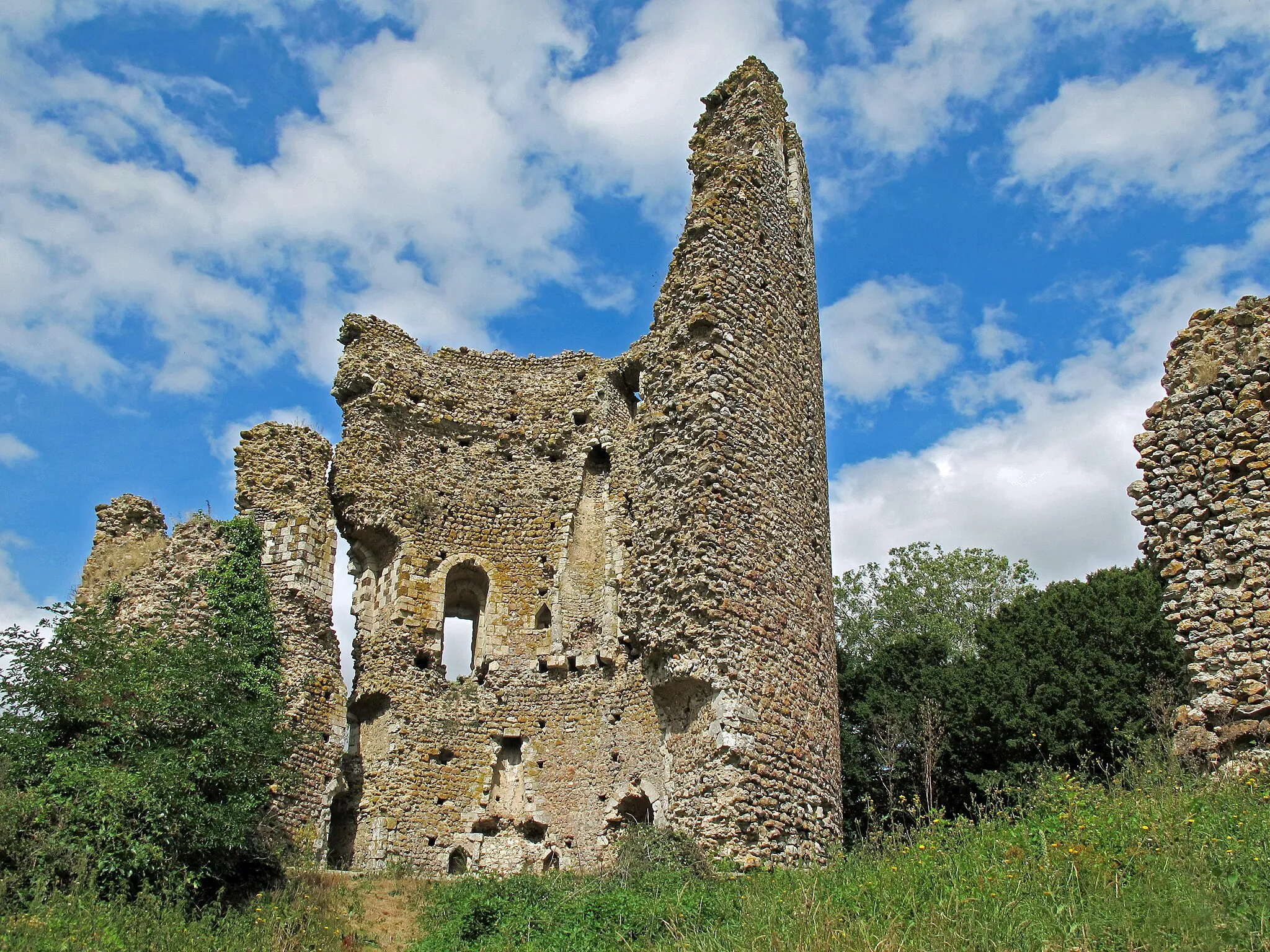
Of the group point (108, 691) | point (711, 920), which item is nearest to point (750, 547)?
point (711, 920)

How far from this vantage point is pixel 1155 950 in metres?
5.73

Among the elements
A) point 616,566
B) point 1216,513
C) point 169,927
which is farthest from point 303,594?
point 1216,513

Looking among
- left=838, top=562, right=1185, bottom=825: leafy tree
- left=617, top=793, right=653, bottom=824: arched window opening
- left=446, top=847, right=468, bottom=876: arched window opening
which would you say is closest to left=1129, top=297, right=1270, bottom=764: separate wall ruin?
left=617, top=793, right=653, bottom=824: arched window opening

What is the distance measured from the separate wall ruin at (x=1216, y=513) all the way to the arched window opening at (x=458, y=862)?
10160mm

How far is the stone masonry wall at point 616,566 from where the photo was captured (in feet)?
39.3

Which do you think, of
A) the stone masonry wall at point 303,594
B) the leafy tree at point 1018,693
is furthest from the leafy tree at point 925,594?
the stone masonry wall at point 303,594

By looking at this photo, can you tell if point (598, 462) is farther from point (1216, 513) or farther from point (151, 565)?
point (1216, 513)

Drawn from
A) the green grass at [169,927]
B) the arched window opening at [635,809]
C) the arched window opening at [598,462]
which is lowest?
the green grass at [169,927]

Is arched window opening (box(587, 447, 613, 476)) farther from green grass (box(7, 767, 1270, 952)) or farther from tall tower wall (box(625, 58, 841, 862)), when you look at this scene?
green grass (box(7, 767, 1270, 952))

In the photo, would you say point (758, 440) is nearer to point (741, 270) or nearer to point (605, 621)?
point (741, 270)

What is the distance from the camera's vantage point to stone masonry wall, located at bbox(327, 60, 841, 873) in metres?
12.0

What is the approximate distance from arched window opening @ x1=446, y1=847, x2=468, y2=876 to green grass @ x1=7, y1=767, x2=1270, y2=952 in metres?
4.15

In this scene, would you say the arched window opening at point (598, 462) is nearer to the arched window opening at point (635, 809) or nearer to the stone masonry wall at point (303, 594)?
the stone masonry wall at point (303, 594)

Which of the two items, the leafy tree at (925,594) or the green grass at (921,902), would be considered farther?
the leafy tree at (925,594)
